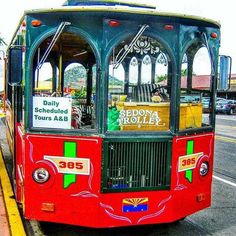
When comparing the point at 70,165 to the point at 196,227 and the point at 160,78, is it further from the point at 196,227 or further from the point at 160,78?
the point at 196,227

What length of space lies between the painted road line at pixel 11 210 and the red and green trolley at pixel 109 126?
0.68 meters

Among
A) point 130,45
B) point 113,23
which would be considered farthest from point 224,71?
point 113,23

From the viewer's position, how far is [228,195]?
24.7 feet

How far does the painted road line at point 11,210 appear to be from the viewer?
5320mm

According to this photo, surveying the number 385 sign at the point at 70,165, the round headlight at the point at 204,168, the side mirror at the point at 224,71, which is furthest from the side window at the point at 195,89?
the number 385 sign at the point at 70,165

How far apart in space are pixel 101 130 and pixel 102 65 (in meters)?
0.72

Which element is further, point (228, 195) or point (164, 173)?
point (228, 195)

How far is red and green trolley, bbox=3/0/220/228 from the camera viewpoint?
4633mm

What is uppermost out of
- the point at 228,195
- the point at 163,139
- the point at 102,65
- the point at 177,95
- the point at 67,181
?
the point at 102,65

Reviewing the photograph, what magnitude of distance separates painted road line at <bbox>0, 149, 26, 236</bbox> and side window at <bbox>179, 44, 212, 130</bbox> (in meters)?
2.42

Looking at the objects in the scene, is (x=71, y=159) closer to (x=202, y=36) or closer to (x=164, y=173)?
(x=164, y=173)

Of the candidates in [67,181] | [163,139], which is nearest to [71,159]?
[67,181]

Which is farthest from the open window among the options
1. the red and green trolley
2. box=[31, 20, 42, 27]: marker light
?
box=[31, 20, 42, 27]: marker light

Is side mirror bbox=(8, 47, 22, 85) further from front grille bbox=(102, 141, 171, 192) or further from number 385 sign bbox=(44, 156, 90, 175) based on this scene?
front grille bbox=(102, 141, 171, 192)
